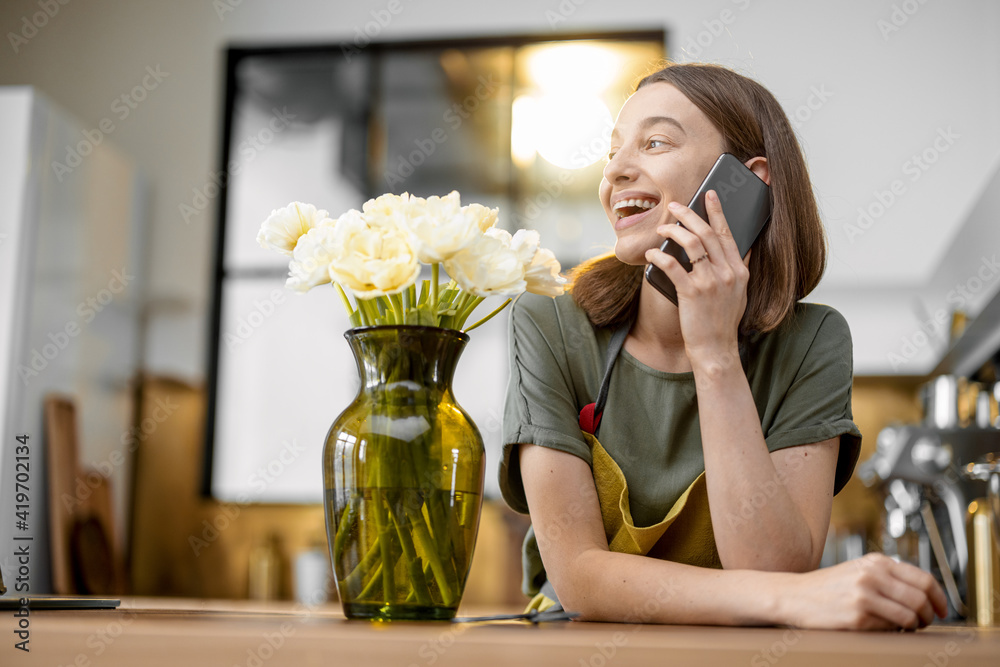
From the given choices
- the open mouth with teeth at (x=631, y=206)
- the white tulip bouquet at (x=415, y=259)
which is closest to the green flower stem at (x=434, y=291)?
the white tulip bouquet at (x=415, y=259)

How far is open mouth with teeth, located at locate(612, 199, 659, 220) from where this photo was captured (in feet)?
3.99

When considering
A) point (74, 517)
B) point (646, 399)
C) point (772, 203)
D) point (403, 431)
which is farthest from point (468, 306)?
point (74, 517)

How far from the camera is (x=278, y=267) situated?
3.48 meters

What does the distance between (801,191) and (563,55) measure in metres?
2.37

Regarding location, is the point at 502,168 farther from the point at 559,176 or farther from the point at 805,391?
the point at 805,391

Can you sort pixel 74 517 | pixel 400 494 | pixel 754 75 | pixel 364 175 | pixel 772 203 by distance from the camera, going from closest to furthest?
pixel 400 494
pixel 772 203
pixel 754 75
pixel 74 517
pixel 364 175

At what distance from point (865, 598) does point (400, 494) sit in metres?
0.37

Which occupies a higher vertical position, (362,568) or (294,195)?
(294,195)

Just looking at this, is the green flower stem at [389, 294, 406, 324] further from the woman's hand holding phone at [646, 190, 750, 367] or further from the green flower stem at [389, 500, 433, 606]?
the woman's hand holding phone at [646, 190, 750, 367]

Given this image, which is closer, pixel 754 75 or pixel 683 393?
pixel 683 393

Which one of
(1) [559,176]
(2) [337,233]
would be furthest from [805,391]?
(1) [559,176]

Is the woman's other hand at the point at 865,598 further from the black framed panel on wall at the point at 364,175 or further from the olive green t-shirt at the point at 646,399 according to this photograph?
the black framed panel on wall at the point at 364,175

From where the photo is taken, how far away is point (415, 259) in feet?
2.36

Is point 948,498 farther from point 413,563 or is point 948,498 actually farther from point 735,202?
point 413,563
